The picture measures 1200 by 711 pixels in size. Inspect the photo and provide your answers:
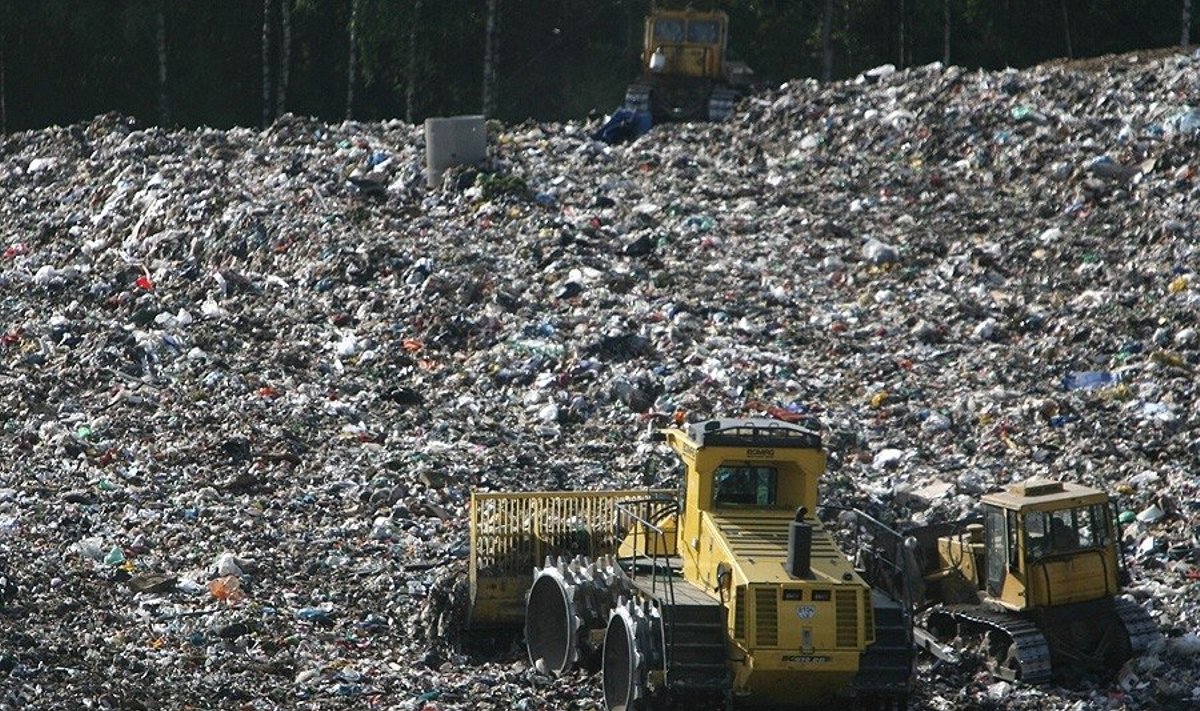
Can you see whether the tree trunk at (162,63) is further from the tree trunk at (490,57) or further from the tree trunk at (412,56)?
the tree trunk at (490,57)

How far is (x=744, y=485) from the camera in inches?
371

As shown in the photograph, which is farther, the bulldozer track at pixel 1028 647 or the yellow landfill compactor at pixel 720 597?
the bulldozer track at pixel 1028 647

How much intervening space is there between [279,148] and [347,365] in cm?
620

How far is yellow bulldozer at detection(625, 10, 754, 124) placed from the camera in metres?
23.1

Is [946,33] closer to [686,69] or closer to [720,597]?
[686,69]

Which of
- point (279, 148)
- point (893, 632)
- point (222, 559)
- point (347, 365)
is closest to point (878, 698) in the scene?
point (893, 632)

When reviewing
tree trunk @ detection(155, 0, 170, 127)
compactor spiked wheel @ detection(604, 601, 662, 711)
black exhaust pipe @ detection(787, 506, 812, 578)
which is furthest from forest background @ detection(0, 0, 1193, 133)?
black exhaust pipe @ detection(787, 506, 812, 578)

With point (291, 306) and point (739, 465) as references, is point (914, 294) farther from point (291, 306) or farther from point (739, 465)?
point (739, 465)

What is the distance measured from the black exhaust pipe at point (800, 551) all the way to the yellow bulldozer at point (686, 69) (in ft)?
47.3

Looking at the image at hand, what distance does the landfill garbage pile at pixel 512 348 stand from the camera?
10367mm

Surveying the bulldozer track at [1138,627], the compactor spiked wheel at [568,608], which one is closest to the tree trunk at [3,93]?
the compactor spiked wheel at [568,608]

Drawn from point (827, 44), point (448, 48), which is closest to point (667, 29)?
point (827, 44)

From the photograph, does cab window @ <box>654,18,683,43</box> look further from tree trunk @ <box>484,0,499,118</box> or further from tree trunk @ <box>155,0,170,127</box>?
tree trunk @ <box>155,0,170,127</box>

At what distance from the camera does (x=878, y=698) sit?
9.00 metres
